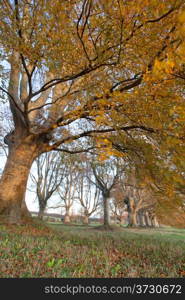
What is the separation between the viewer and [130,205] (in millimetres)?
26312

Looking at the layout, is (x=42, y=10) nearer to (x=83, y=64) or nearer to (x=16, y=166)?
(x=83, y=64)

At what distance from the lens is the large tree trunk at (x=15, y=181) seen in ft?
24.2

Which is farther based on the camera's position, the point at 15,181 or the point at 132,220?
the point at 132,220

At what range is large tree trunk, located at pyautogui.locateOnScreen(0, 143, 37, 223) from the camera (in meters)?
7.39

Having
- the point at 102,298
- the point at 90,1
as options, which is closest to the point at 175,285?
the point at 102,298

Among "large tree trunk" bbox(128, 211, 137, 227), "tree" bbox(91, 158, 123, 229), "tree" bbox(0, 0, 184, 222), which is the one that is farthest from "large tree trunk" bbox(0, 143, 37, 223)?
"large tree trunk" bbox(128, 211, 137, 227)

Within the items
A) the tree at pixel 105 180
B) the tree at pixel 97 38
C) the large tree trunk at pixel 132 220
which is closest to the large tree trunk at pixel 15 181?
the tree at pixel 97 38

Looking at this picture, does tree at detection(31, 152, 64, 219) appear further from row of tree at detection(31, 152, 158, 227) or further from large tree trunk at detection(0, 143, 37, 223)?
large tree trunk at detection(0, 143, 37, 223)

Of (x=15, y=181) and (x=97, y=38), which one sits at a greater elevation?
(x=97, y=38)

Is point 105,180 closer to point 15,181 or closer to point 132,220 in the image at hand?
point 132,220

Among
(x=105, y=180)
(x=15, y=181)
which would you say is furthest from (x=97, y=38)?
(x=105, y=180)

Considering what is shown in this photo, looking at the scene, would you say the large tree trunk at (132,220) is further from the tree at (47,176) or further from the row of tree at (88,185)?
the tree at (47,176)

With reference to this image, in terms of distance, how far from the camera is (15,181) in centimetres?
777

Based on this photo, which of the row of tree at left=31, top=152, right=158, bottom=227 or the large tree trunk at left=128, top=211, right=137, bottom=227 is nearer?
the row of tree at left=31, top=152, right=158, bottom=227
